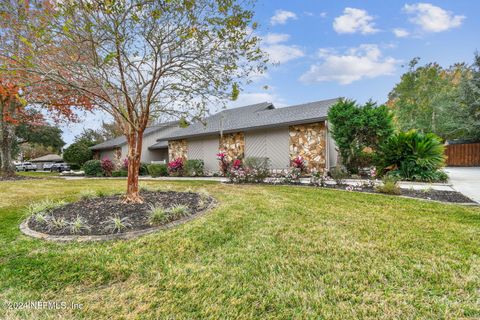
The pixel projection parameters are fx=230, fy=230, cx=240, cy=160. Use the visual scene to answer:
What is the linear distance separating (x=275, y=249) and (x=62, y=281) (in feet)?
7.85

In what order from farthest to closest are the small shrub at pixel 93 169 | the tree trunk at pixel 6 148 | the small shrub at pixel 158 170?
the small shrub at pixel 93 169
the small shrub at pixel 158 170
the tree trunk at pixel 6 148

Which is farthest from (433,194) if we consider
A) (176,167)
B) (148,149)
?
(148,149)

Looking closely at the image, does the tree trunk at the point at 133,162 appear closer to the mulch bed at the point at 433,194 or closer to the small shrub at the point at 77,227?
the small shrub at the point at 77,227

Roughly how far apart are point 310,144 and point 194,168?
23.0 ft

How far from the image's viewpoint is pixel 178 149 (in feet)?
53.2

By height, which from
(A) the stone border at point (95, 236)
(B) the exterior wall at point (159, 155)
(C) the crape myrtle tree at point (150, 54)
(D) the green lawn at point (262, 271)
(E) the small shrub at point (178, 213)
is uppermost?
(C) the crape myrtle tree at point (150, 54)

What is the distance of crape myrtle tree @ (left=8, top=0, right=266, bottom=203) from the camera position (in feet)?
13.0

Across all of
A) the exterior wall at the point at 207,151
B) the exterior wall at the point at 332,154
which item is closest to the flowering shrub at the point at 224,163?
the exterior wall at the point at 207,151

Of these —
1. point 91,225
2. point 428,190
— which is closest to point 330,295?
point 91,225

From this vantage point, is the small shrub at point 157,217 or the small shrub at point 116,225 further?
the small shrub at point 157,217

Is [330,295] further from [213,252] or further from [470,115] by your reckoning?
[470,115]

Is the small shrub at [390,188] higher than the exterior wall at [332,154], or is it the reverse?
the exterior wall at [332,154]

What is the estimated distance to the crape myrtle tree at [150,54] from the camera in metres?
3.97

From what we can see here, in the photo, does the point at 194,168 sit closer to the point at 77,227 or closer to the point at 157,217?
the point at 157,217
